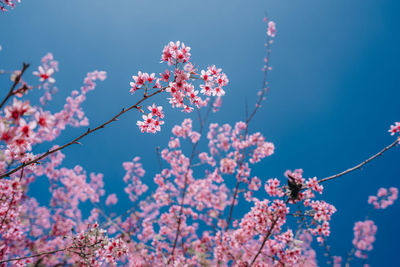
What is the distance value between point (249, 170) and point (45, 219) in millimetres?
15792

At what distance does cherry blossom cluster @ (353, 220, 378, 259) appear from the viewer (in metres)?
14.8

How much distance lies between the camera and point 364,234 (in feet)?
49.5

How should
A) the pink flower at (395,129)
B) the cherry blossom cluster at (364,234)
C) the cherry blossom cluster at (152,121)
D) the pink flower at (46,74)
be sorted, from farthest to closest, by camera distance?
the cherry blossom cluster at (364,234)
the pink flower at (395,129)
the cherry blossom cluster at (152,121)
the pink flower at (46,74)

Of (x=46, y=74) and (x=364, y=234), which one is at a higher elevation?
(x=364, y=234)

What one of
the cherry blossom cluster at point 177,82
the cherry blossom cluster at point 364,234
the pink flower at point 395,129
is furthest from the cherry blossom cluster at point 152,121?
the cherry blossom cluster at point 364,234

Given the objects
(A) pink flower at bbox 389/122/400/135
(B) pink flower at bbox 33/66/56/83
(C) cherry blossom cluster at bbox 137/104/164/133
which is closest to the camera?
(B) pink flower at bbox 33/66/56/83

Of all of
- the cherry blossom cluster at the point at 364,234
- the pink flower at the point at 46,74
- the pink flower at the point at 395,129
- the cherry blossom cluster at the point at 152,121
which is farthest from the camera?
the cherry blossom cluster at the point at 364,234

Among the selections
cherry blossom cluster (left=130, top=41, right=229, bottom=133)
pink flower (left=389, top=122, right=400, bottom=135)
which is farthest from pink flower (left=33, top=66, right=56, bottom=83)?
pink flower (left=389, top=122, right=400, bottom=135)

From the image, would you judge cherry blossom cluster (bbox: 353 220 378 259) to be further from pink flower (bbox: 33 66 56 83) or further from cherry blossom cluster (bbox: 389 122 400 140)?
pink flower (bbox: 33 66 56 83)

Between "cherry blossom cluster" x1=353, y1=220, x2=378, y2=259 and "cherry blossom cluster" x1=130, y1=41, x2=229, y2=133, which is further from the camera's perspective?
"cherry blossom cluster" x1=353, y1=220, x2=378, y2=259

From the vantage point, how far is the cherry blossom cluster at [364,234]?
14797 mm

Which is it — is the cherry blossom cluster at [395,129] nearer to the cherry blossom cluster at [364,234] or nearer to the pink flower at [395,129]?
the pink flower at [395,129]

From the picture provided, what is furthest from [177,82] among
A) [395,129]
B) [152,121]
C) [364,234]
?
[364,234]

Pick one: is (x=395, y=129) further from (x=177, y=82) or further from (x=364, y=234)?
(x=364, y=234)
